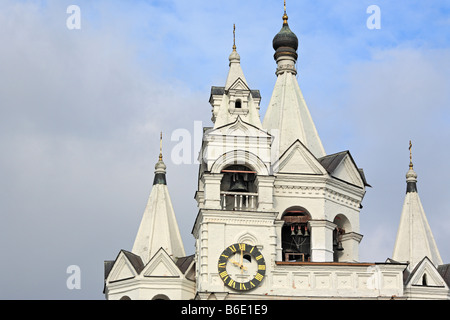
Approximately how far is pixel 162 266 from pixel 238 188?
13.7 feet

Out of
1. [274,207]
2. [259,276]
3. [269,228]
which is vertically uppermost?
[274,207]

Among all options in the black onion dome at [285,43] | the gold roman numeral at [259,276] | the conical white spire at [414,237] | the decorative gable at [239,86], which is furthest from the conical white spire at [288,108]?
the gold roman numeral at [259,276]

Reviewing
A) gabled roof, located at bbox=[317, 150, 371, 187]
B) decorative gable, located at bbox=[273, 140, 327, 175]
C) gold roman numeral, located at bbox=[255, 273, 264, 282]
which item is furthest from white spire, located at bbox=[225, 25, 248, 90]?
gold roman numeral, located at bbox=[255, 273, 264, 282]

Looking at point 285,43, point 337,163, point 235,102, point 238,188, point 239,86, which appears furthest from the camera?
point 285,43

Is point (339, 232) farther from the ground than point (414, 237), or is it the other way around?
point (339, 232)

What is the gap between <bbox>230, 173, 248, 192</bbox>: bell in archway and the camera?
4731cm

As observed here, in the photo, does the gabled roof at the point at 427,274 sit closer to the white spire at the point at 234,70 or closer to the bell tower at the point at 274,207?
the bell tower at the point at 274,207

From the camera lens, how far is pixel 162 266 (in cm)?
4747

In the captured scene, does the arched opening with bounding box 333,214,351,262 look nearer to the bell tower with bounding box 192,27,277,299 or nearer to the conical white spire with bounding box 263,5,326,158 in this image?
the conical white spire with bounding box 263,5,326,158

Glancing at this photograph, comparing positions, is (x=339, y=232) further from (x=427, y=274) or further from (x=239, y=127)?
(x=239, y=127)

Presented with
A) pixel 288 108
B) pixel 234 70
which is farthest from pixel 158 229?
pixel 288 108

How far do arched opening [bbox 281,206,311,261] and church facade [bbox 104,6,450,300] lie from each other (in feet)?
0.13

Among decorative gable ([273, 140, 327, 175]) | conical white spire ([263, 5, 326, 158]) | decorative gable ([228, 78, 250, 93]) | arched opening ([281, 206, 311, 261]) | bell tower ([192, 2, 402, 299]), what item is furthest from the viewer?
conical white spire ([263, 5, 326, 158])

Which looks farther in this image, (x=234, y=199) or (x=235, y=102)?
(x=235, y=102)
